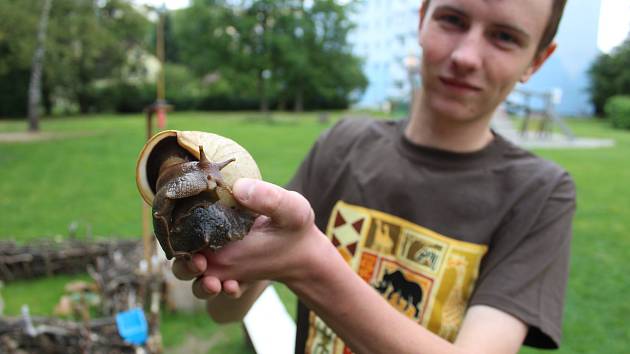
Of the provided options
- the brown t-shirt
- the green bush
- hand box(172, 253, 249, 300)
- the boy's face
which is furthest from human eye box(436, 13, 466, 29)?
the green bush

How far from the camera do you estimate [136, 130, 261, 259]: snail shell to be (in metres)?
1.03

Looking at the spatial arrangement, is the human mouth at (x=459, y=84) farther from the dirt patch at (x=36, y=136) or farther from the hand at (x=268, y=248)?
the dirt patch at (x=36, y=136)

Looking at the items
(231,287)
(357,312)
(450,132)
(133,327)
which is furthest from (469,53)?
(133,327)

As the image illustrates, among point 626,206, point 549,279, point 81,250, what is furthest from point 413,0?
point 549,279

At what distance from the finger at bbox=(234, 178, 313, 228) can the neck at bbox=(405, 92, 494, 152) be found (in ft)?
2.78

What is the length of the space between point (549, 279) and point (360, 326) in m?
0.68

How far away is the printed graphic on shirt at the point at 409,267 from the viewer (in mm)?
1583

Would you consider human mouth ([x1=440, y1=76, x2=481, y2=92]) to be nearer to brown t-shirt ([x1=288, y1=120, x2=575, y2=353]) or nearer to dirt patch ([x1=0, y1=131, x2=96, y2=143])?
brown t-shirt ([x1=288, y1=120, x2=575, y2=353])

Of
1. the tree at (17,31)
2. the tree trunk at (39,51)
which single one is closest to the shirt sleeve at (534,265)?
the tree at (17,31)

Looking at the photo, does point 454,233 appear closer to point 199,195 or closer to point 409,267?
point 409,267

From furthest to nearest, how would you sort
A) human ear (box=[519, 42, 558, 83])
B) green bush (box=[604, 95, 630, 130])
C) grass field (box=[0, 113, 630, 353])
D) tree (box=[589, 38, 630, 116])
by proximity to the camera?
tree (box=[589, 38, 630, 116])
green bush (box=[604, 95, 630, 130])
grass field (box=[0, 113, 630, 353])
human ear (box=[519, 42, 558, 83])

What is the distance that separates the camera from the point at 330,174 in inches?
73.9

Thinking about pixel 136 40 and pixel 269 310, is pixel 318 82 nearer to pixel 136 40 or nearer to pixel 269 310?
pixel 136 40

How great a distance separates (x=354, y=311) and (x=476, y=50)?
2.79 feet
